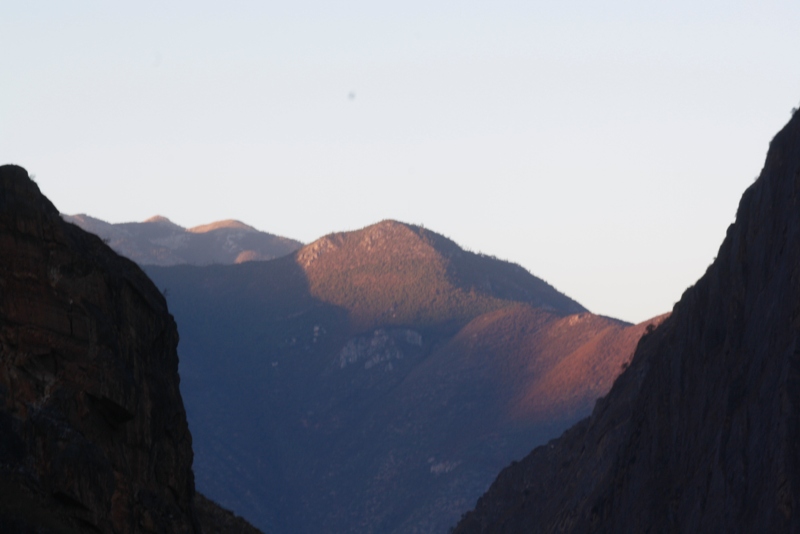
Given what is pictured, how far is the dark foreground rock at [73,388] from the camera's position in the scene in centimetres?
2347

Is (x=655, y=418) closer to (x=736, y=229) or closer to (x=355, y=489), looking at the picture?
(x=736, y=229)

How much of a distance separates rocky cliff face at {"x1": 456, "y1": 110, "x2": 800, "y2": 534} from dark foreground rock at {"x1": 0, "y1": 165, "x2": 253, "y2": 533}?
68.7 ft

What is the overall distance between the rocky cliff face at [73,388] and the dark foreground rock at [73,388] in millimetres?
22

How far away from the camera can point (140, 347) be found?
28812 mm

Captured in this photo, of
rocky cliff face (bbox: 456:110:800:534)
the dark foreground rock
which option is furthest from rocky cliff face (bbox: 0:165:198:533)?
rocky cliff face (bbox: 456:110:800:534)

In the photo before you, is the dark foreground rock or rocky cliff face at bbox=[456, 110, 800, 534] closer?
the dark foreground rock

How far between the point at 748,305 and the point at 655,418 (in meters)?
10.2

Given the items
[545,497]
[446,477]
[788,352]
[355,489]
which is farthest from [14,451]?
[355,489]

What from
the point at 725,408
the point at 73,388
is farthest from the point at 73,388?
the point at 725,408

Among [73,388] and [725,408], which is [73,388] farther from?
[725,408]

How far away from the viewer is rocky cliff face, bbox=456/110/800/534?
4406 cm

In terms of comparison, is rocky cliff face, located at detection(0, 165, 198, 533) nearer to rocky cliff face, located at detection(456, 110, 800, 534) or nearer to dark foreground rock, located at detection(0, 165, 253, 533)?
dark foreground rock, located at detection(0, 165, 253, 533)

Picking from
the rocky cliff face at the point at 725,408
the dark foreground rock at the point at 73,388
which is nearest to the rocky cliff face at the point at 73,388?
the dark foreground rock at the point at 73,388

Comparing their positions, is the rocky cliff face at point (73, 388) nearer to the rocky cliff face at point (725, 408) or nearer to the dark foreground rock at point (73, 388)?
the dark foreground rock at point (73, 388)
